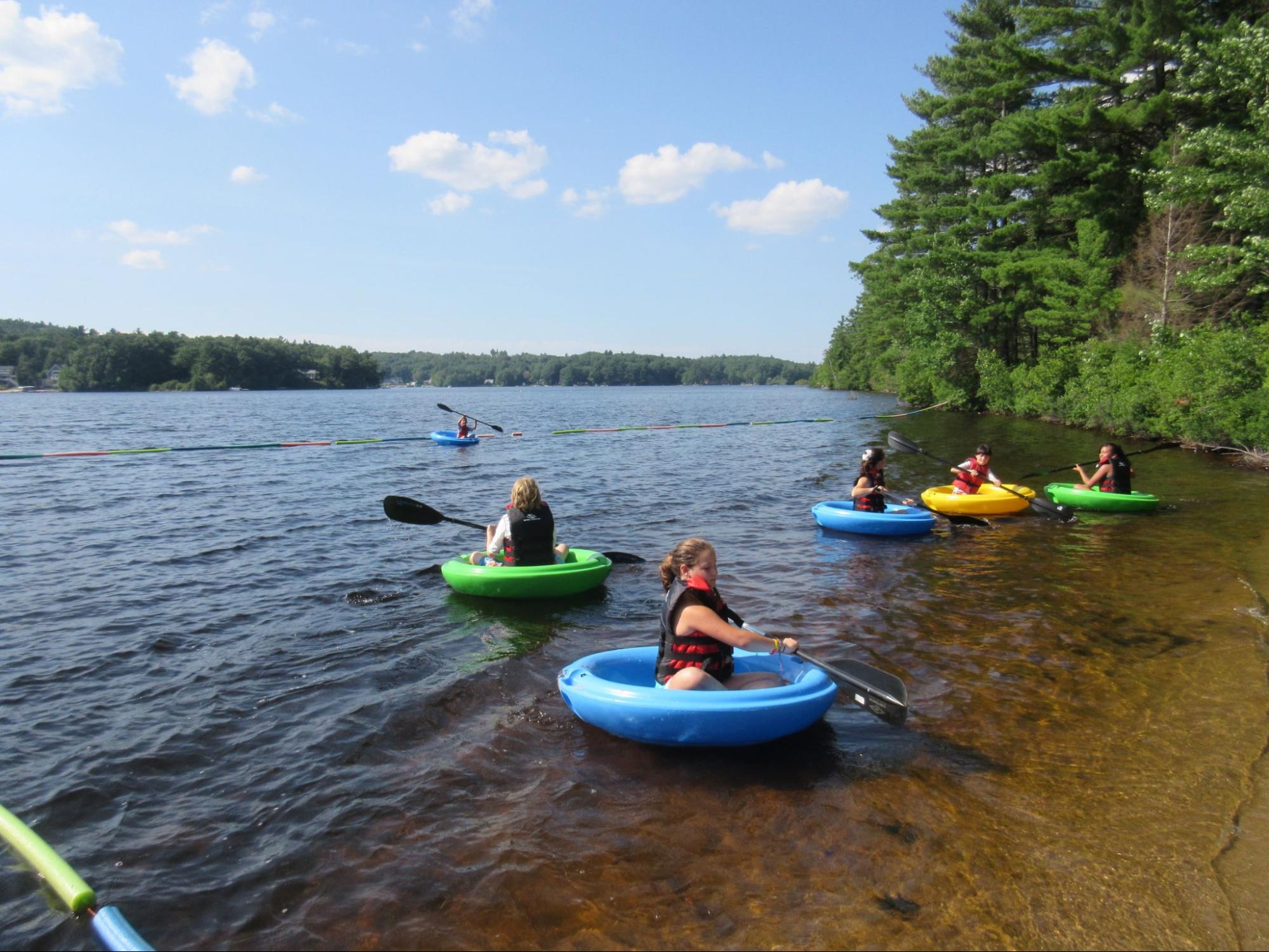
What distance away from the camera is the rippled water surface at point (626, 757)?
389cm

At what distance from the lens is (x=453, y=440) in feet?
89.9

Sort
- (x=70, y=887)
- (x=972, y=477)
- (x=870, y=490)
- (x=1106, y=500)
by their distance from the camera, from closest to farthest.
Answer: (x=70, y=887) < (x=870, y=490) < (x=1106, y=500) < (x=972, y=477)

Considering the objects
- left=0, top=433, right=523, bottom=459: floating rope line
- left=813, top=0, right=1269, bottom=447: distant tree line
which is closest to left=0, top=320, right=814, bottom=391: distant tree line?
left=0, top=433, right=523, bottom=459: floating rope line

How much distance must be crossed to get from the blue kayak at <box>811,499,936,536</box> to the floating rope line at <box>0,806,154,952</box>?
10245mm

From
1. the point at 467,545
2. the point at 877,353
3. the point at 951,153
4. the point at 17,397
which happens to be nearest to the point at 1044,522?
the point at 467,545

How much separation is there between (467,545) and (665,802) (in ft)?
27.1

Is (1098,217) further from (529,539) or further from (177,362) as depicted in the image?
(177,362)

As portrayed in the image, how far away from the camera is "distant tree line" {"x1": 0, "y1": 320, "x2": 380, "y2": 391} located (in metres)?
98.8

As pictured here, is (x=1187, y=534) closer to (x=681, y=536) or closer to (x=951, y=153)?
(x=681, y=536)

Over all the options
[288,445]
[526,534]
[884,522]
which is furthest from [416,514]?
[288,445]

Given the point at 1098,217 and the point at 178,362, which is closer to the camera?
the point at 1098,217

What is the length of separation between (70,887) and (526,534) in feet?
17.8

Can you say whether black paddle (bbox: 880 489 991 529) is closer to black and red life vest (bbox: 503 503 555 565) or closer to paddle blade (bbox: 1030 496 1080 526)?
paddle blade (bbox: 1030 496 1080 526)

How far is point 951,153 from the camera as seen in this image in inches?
1276
